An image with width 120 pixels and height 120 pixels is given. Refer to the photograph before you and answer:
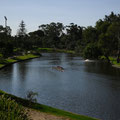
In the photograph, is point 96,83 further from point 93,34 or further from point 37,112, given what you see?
point 93,34

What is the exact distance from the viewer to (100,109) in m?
34.7

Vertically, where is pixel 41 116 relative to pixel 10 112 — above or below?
below

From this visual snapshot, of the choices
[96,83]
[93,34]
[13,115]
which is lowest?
[96,83]

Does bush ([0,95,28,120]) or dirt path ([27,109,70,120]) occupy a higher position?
bush ([0,95,28,120])

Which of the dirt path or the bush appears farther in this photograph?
the dirt path

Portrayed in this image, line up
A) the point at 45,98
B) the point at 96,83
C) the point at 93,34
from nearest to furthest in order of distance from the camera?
the point at 45,98, the point at 96,83, the point at 93,34

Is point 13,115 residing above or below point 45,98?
above

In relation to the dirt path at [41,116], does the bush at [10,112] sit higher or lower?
higher

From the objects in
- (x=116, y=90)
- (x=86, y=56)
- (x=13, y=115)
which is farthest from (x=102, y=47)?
(x=13, y=115)

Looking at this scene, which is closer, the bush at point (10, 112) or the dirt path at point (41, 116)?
the bush at point (10, 112)

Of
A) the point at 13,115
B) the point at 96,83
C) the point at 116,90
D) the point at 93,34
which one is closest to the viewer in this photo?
the point at 13,115

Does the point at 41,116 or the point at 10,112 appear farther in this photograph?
the point at 41,116

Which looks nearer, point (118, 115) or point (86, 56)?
point (118, 115)

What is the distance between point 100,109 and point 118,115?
3.22 meters
